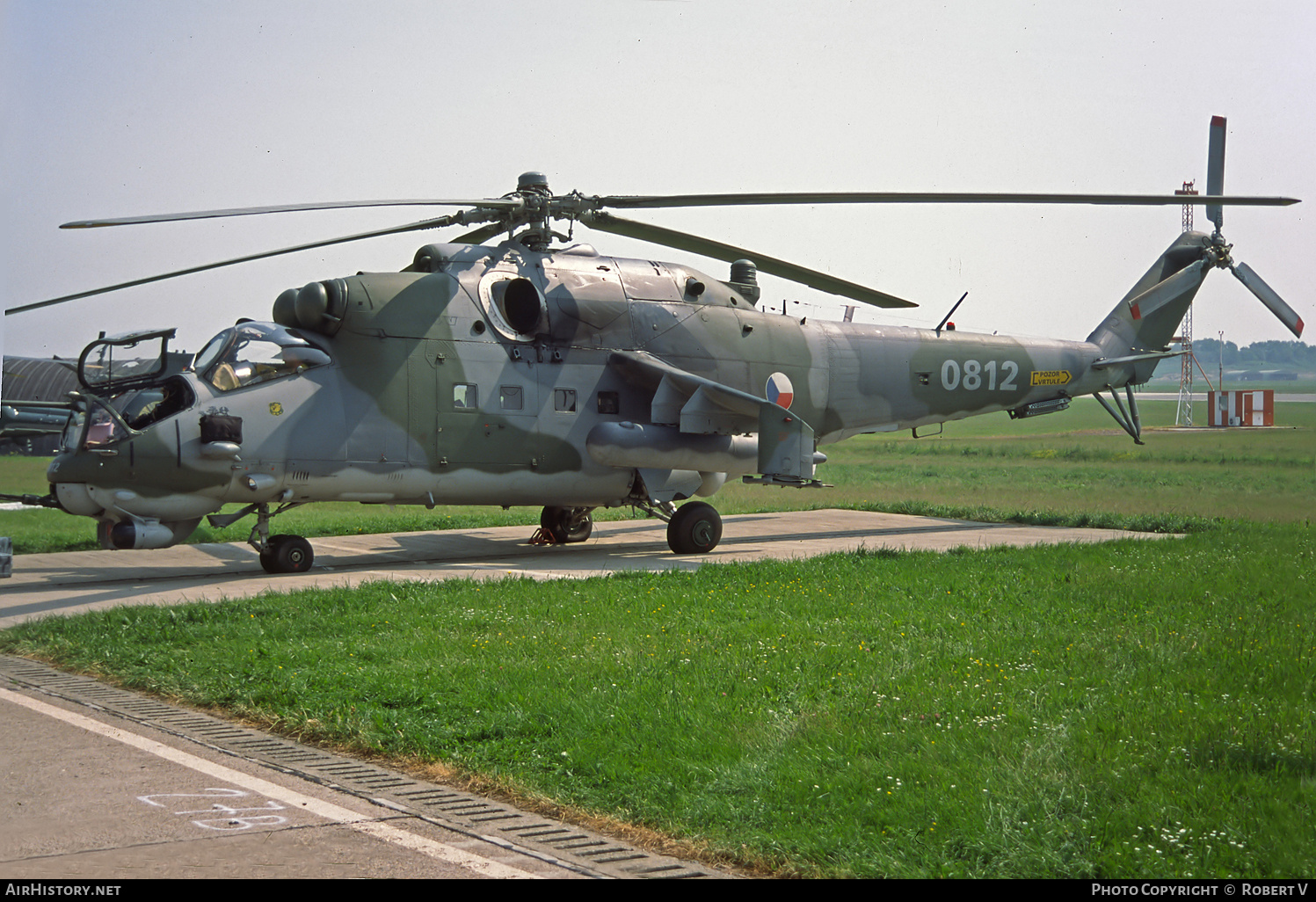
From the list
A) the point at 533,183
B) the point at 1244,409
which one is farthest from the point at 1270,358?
the point at 533,183

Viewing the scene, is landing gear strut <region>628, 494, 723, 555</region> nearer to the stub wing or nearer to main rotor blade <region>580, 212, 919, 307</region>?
the stub wing

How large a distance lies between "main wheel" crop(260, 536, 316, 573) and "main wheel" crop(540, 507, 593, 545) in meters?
4.65

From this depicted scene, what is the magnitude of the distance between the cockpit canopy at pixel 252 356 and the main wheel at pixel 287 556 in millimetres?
2078

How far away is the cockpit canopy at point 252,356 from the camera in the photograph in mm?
13898

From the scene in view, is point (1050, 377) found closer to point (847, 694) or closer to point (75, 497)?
point (847, 694)

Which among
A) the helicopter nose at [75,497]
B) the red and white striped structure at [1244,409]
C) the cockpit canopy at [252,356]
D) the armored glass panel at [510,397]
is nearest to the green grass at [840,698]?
the helicopter nose at [75,497]

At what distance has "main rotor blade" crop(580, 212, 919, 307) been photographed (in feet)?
51.5

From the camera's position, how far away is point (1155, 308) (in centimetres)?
2227

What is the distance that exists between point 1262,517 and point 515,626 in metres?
14.9

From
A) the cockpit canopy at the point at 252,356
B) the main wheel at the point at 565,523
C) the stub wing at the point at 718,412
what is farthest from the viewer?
the main wheel at the point at 565,523

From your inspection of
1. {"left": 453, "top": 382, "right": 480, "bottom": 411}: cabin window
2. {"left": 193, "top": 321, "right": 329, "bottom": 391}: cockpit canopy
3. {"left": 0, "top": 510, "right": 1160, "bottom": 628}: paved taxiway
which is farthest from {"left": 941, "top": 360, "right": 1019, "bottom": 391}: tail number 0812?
{"left": 193, "top": 321, "right": 329, "bottom": 391}: cockpit canopy

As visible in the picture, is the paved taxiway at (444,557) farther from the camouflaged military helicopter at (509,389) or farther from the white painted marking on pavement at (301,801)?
the white painted marking on pavement at (301,801)

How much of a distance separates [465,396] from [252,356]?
2770mm

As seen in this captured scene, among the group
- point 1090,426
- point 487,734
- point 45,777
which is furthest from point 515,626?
point 1090,426
